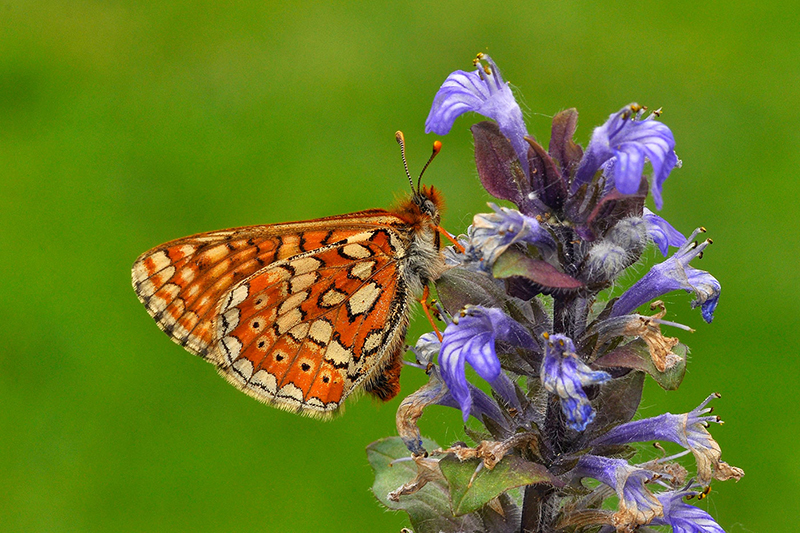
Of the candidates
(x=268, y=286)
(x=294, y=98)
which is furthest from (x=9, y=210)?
(x=268, y=286)

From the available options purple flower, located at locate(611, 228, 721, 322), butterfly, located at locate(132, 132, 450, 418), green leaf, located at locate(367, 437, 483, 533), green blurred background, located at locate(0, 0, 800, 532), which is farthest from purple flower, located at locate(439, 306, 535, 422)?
green blurred background, located at locate(0, 0, 800, 532)

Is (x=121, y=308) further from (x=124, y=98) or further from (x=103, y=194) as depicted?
(x=124, y=98)

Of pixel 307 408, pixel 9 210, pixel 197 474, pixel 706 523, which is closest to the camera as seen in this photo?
pixel 706 523

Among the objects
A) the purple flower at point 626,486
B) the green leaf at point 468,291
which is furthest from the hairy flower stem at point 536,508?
the green leaf at point 468,291

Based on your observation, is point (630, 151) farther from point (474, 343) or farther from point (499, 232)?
point (474, 343)

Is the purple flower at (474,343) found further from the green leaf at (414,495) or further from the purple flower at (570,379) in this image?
the green leaf at (414,495)
